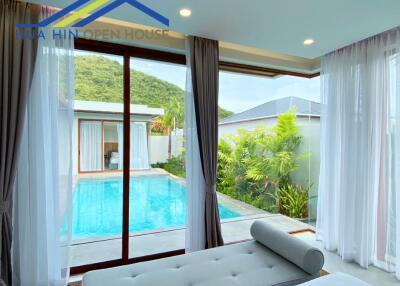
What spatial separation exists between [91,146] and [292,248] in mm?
2295

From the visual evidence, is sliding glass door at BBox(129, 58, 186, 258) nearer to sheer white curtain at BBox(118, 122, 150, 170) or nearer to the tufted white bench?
sheer white curtain at BBox(118, 122, 150, 170)

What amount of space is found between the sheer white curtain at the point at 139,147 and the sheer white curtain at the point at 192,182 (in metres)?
0.53

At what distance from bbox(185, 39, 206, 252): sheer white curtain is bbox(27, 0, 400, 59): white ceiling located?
0.55 meters

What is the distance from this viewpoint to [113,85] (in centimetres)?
279

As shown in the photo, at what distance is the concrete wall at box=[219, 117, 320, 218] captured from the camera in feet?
13.1

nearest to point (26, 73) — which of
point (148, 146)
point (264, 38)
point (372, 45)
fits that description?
point (148, 146)

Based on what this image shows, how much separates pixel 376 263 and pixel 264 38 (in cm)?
281

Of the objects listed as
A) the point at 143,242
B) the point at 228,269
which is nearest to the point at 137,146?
the point at 143,242

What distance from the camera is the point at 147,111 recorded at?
2959 millimetres

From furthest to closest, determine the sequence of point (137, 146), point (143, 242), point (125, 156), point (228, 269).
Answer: point (143, 242), point (137, 146), point (125, 156), point (228, 269)

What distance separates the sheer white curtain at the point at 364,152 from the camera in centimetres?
261

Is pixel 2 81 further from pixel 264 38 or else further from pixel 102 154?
pixel 264 38

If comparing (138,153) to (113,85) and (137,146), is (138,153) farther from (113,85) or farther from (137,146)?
(113,85)

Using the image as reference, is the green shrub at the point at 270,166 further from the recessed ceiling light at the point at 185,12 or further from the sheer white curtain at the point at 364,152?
the recessed ceiling light at the point at 185,12
